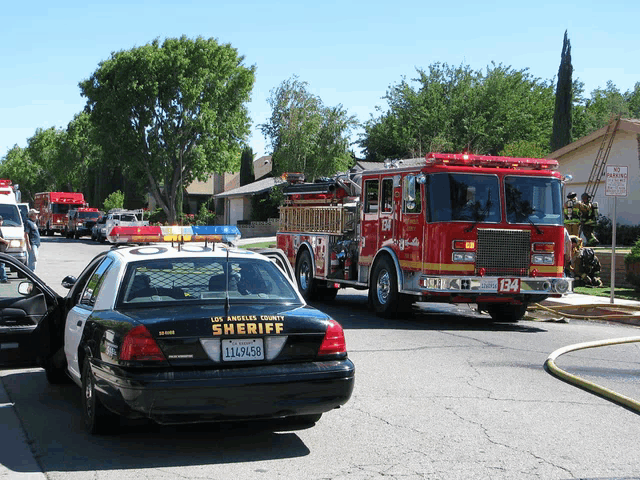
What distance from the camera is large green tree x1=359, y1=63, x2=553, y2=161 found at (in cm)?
6294

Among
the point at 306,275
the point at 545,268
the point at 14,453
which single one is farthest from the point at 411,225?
the point at 14,453

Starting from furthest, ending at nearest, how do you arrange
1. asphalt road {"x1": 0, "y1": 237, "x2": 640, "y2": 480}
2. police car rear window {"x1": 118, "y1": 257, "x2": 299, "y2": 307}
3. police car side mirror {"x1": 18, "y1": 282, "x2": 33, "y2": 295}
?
1. police car side mirror {"x1": 18, "y1": 282, "x2": 33, "y2": 295}
2. police car rear window {"x1": 118, "y1": 257, "x2": 299, "y2": 307}
3. asphalt road {"x1": 0, "y1": 237, "x2": 640, "y2": 480}

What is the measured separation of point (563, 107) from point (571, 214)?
2923 centimetres

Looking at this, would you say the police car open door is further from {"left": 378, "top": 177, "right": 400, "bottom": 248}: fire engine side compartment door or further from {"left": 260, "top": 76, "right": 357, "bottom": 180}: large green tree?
{"left": 260, "top": 76, "right": 357, "bottom": 180}: large green tree

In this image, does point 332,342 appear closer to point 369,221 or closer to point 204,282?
point 204,282

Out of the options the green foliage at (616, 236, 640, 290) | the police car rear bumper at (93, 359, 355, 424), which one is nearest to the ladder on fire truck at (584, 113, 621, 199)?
the green foliage at (616, 236, 640, 290)

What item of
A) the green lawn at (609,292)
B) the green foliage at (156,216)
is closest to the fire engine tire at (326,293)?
the green lawn at (609,292)

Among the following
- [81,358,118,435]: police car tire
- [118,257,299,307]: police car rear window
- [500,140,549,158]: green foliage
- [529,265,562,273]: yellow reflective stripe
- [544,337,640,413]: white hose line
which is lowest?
[544,337,640,413]: white hose line

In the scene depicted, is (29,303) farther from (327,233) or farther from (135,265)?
(327,233)

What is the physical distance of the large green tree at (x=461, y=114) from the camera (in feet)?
206

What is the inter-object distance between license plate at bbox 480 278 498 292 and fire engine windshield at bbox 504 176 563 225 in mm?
1033

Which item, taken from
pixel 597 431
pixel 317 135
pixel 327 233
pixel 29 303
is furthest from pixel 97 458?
pixel 317 135

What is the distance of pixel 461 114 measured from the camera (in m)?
63.9

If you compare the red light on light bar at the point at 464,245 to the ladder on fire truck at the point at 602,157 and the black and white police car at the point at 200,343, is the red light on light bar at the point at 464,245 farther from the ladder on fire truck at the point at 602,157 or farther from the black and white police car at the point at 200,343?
the ladder on fire truck at the point at 602,157
